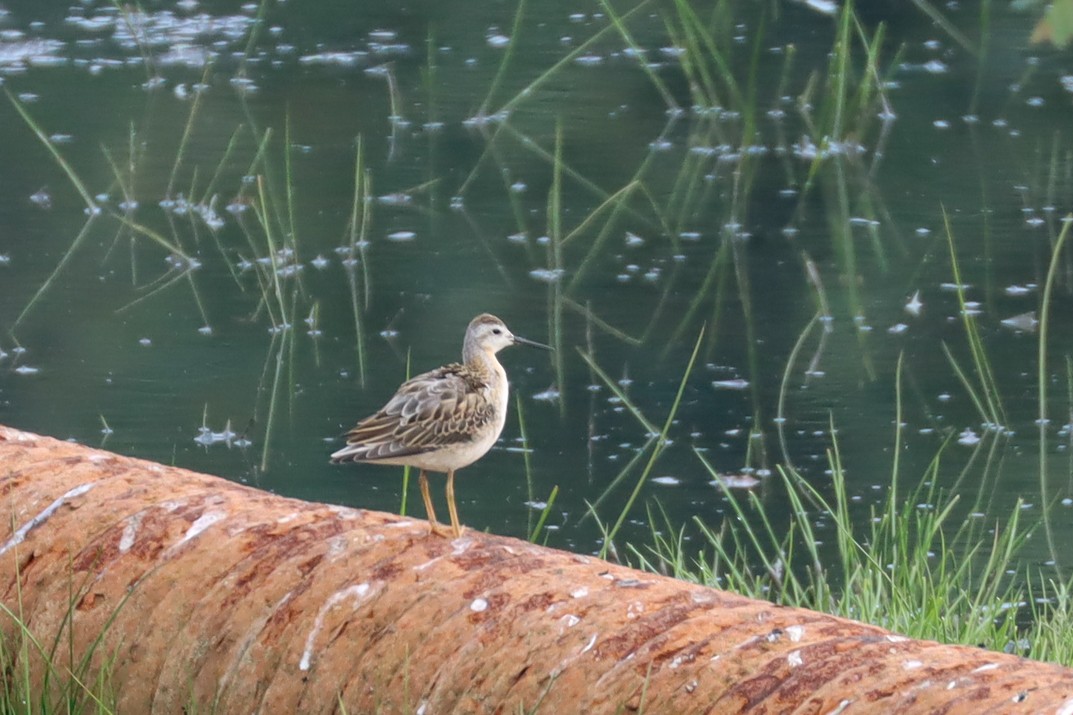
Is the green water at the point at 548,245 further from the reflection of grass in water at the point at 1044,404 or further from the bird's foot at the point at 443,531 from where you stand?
the bird's foot at the point at 443,531

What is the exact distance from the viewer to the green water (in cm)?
576

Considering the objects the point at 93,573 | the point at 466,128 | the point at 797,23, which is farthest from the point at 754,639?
the point at 797,23

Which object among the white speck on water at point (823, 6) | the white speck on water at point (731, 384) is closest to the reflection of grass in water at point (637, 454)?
the white speck on water at point (731, 384)

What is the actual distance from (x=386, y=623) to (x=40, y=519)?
662mm

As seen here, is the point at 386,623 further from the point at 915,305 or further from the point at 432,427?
the point at 915,305

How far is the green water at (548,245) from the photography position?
576cm

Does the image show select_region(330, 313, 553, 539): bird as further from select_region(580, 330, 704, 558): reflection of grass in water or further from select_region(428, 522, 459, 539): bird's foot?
select_region(580, 330, 704, 558): reflection of grass in water

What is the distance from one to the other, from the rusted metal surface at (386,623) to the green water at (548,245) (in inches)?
59.3

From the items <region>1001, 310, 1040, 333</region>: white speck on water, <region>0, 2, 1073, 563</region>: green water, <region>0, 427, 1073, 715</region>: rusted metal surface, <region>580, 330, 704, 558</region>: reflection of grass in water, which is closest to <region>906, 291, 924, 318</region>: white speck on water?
<region>0, 2, 1073, 563</region>: green water

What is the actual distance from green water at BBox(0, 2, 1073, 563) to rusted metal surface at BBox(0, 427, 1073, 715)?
1507 millimetres

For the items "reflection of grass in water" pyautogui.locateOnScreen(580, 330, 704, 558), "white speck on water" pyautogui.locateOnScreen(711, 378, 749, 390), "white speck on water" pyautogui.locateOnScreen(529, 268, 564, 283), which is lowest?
"white speck on water" pyautogui.locateOnScreen(711, 378, 749, 390)

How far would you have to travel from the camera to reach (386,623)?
2469mm

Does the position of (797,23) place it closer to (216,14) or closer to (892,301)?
(216,14)

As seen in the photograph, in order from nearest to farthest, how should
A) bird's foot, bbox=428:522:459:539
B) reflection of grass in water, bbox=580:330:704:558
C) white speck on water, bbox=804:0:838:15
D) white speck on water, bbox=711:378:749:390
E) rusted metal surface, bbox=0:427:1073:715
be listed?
1. rusted metal surface, bbox=0:427:1073:715
2. bird's foot, bbox=428:522:459:539
3. reflection of grass in water, bbox=580:330:704:558
4. white speck on water, bbox=711:378:749:390
5. white speck on water, bbox=804:0:838:15
